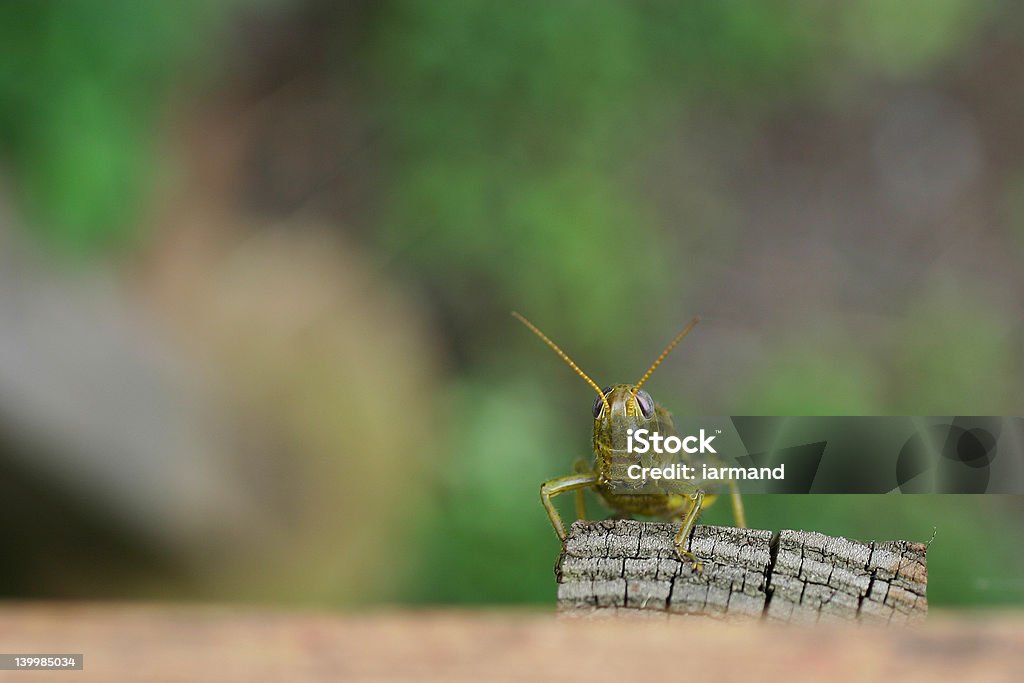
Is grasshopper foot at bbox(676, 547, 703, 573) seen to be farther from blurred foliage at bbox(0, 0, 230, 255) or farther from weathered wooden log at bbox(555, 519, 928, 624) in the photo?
blurred foliage at bbox(0, 0, 230, 255)

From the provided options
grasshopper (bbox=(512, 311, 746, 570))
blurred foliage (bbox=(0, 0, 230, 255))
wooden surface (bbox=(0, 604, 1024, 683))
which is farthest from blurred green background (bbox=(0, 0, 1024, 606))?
wooden surface (bbox=(0, 604, 1024, 683))

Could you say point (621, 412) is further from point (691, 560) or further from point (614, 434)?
point (691, 560)

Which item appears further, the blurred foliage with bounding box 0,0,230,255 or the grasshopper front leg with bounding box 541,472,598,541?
the blurred foliage with bounding box 0,0,230,255

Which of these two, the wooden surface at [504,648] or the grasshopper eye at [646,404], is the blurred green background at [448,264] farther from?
the wooden surface at [504,648]

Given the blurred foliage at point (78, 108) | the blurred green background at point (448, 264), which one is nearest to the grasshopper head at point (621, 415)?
the blurred green background at point (448, 264)

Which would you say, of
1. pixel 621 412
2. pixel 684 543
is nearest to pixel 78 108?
pixel 621 412

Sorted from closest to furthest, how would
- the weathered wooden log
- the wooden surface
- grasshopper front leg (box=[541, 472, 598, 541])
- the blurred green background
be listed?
the wooden surface, the weathered wooden log, grasshopper front leg (box=[541, 472, 598, 541]), the blurred green background
